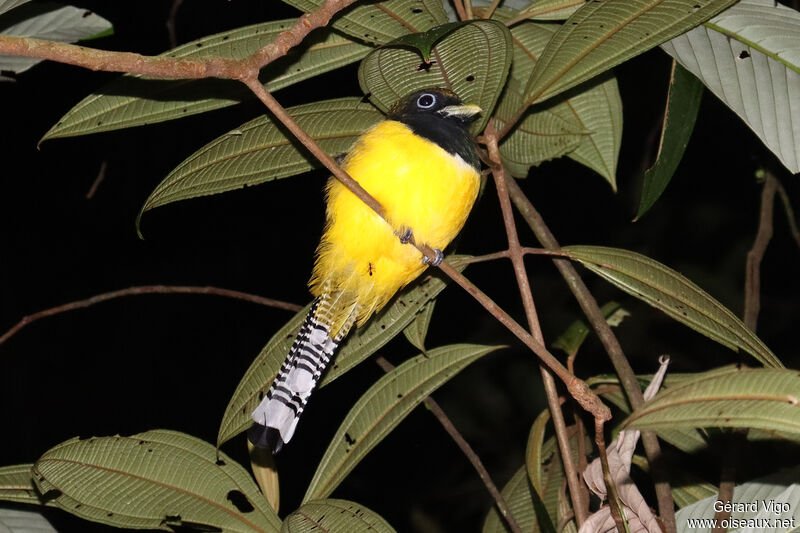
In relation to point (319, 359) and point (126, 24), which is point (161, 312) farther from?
point (319, 359)

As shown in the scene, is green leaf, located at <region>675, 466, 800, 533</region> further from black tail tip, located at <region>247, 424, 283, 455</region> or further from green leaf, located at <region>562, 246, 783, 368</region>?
black tail tip, located at <region>247, 424, 283, 455</region>

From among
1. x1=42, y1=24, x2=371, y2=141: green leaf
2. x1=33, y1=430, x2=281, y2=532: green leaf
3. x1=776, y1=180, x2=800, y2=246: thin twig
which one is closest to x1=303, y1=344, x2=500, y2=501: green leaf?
x1=33, y1=430, x2=281, y2=532: green leaf

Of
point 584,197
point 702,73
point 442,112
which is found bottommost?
point 584,197

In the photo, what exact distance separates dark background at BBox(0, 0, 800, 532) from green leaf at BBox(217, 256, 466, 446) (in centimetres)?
176

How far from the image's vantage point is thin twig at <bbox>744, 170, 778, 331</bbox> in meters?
2.60

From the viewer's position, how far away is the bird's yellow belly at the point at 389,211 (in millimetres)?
2209

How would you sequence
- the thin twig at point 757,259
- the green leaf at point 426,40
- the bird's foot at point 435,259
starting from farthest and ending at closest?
the thin twig at point 757,259
the bird's foot at point 435,259
the green leaf at point 426,40

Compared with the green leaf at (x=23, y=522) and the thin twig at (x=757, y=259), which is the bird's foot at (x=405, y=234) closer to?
the thin twig at (x=757, y=259)

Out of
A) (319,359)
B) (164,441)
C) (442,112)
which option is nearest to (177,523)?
(164,441)

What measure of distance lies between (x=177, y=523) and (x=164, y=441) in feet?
0.72

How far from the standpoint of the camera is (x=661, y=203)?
176 inches

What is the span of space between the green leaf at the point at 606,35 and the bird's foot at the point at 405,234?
1.61 feet

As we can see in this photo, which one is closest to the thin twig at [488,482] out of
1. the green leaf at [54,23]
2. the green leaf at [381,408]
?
the green leaf at [381,408]

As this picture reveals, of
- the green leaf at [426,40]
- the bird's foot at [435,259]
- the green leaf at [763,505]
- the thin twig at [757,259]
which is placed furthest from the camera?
the thin twig at [757,259]
